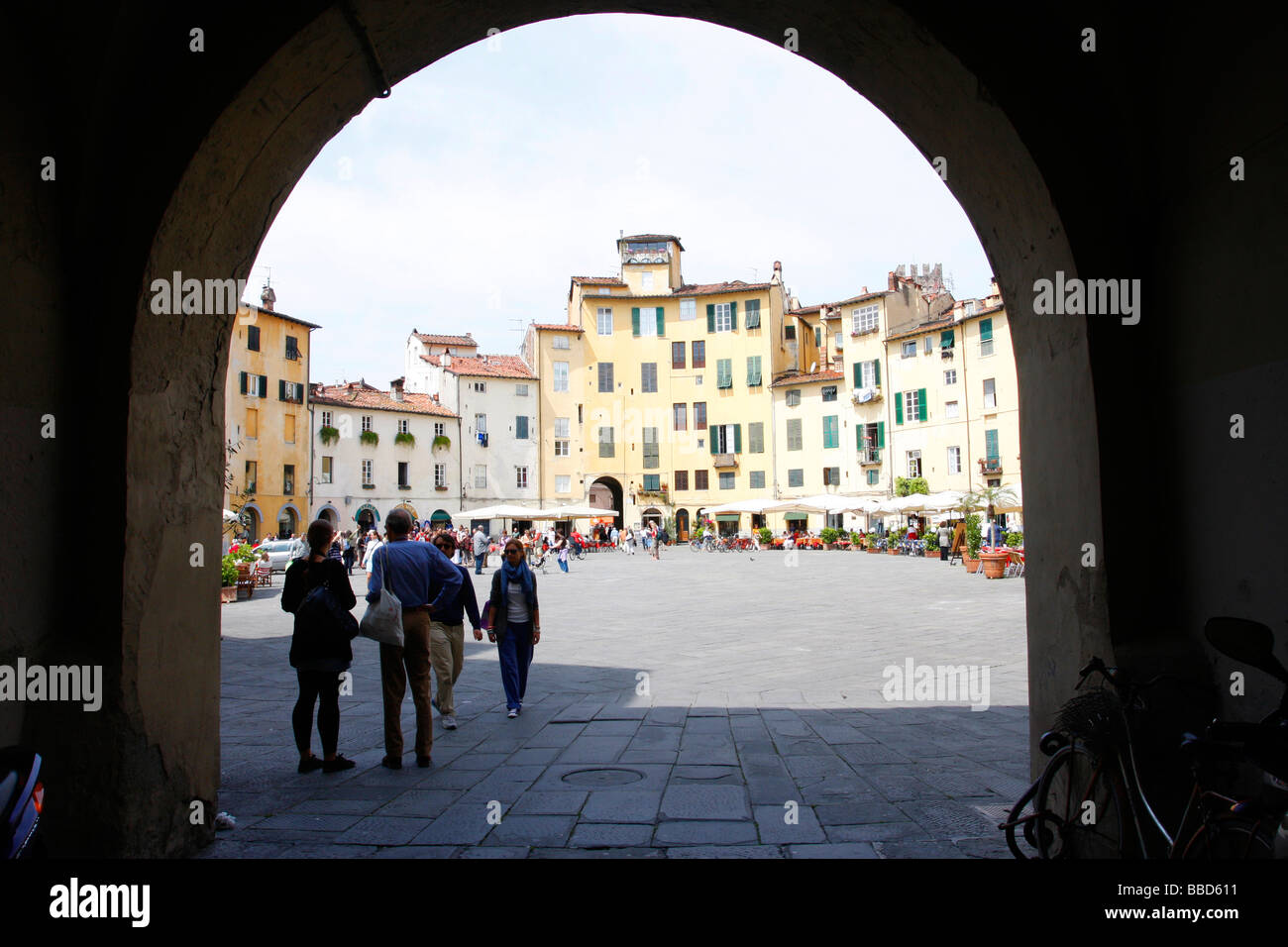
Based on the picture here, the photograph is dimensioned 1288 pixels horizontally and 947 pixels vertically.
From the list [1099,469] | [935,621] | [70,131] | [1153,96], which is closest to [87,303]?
[70,131]

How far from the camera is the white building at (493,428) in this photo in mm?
50594

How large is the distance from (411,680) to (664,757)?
1.73 metres

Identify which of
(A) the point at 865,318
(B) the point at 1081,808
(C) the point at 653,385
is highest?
(A) the point at 865,318

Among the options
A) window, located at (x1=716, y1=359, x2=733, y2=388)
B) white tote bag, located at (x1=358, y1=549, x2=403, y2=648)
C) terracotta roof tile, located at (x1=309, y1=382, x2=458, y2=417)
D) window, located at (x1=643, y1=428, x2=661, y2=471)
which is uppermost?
window, located at (x1=716, y1=359, x2=733, y2=388)

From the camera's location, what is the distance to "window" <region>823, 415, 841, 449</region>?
47594mm

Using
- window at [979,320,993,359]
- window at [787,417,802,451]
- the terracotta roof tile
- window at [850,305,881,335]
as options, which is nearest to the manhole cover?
window at [979,320,993,359]

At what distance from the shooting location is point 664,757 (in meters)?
5.64

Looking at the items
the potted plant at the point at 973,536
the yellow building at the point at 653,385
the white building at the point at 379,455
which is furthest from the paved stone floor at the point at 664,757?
the yellow building at the point at 653,385

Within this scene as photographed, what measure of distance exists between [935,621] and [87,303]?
1171 centimetres

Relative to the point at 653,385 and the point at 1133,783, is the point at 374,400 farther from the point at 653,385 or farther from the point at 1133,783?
the point at 1133,783

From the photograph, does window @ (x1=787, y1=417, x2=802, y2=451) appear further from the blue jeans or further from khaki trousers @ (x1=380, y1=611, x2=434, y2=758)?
khaki trousers @ (x1=380, y1=611, x2=434, y2=758)

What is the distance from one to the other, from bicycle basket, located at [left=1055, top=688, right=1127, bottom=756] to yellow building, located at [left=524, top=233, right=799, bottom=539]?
47.7 m

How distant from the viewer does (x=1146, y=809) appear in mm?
3111

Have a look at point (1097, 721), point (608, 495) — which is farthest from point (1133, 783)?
point (608, 495)
